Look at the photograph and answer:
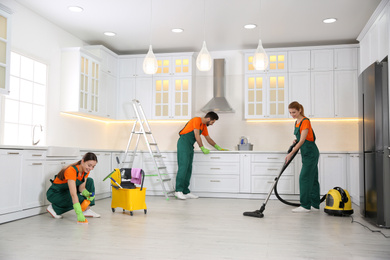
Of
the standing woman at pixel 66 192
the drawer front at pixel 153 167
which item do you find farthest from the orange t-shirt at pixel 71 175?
the drawer front at pixel 153 167

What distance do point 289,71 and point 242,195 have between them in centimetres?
232

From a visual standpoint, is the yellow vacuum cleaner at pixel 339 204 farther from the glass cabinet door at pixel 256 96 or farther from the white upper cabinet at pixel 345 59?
the white upper cabinet at pixel 345 59

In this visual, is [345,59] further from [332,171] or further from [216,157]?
[216,157]

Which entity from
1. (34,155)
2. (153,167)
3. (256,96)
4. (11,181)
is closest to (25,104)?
(34,155)

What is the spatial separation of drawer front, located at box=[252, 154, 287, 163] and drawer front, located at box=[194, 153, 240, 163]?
0.30 m

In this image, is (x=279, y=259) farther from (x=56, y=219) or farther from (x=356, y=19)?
(x=356, y=19)

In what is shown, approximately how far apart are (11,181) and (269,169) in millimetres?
3932

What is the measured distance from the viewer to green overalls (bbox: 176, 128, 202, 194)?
614cm

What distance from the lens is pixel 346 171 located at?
241 inches

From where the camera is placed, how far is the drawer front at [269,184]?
6.21 m

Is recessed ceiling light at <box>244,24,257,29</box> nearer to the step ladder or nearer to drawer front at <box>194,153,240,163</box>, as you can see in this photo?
drawer front at <box>194,153,240,163</box>

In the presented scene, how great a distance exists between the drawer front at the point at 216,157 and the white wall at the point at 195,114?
0.63 m

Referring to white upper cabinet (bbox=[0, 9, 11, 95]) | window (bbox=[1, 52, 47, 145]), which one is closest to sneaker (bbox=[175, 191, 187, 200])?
window (bbox=[1, 52, 47, 145])

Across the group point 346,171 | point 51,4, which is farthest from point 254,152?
point 51,4
